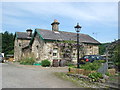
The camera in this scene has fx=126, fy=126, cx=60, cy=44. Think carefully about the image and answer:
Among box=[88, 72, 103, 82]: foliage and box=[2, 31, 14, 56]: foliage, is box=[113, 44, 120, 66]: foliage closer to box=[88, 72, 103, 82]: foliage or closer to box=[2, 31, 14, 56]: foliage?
box=[88, 72, 103, 82]: foliage

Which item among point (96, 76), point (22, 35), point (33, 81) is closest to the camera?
point (96, 76)

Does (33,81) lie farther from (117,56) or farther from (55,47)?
(55,47)

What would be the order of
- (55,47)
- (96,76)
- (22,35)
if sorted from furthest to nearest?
1. (22,35)
2. (55,47)
3. (96,76)

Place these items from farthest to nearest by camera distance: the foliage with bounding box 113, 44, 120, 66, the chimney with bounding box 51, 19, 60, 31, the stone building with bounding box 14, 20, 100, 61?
the chimney with bounding box 51, 19, 60, 31, the stone building with bounding box 14, 20, 100, 61, the foliage with bounding box 113, 44, 120, 66

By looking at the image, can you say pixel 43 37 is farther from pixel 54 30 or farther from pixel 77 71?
pixel 77 71

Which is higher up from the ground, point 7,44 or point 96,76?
point 7,44

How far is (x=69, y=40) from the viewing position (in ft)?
65.4

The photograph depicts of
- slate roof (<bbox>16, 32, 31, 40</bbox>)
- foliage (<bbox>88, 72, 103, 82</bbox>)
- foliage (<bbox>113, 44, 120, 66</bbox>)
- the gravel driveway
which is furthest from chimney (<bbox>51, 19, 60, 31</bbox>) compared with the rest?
foliage (<bbox>88, 72, 103, 82</bbox>)

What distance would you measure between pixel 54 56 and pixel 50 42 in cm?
219

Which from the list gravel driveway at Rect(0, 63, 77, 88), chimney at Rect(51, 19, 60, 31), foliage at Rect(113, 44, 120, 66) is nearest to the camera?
gravel driveway at Rect(0, 63, 77, 88)

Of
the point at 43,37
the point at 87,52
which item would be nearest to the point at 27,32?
the point at 43,37

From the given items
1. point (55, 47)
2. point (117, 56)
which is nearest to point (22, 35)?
point (55, 47)

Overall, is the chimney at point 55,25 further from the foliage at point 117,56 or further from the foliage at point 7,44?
the foliage at point 7,44

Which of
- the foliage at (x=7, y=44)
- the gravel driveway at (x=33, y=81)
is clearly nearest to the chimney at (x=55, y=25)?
the gravel driveway at (x=33, y=81)
